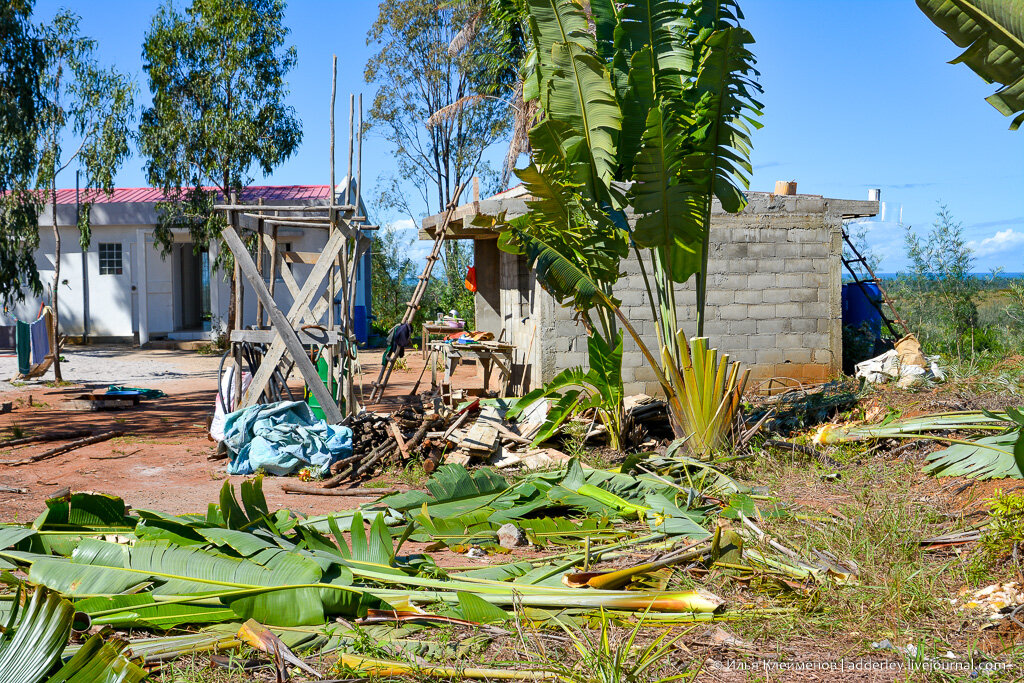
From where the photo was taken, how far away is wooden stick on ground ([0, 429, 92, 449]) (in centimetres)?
906

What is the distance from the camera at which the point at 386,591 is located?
3.78 metres

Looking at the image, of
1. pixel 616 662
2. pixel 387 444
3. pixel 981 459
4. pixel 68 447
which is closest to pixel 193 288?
pixel 68 447

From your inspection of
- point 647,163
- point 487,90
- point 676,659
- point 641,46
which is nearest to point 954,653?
point 676,659


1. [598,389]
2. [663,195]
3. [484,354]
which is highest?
[663,195]

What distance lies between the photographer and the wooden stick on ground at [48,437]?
9.06 m

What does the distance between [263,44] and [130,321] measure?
8.51 metres

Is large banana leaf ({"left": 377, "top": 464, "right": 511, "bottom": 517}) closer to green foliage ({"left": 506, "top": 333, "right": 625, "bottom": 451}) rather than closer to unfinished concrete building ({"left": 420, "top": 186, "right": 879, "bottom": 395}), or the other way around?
green foliage ({"left": 506, "top": 333, "right": 625, "bottom": 451})

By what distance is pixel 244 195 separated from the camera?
22156mm

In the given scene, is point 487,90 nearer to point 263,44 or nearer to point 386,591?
point 263,44

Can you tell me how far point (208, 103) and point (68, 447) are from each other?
1374cm

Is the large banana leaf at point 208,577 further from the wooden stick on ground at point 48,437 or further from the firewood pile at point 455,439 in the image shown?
the wooden stick on ground at point 48,437

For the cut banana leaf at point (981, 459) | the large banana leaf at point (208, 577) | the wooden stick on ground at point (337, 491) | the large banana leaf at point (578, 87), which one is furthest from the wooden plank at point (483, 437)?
the cut banana leaf at point (981, 459)

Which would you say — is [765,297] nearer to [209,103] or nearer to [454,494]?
[454,494]

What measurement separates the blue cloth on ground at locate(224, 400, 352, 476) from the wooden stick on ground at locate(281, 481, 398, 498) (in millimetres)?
499
